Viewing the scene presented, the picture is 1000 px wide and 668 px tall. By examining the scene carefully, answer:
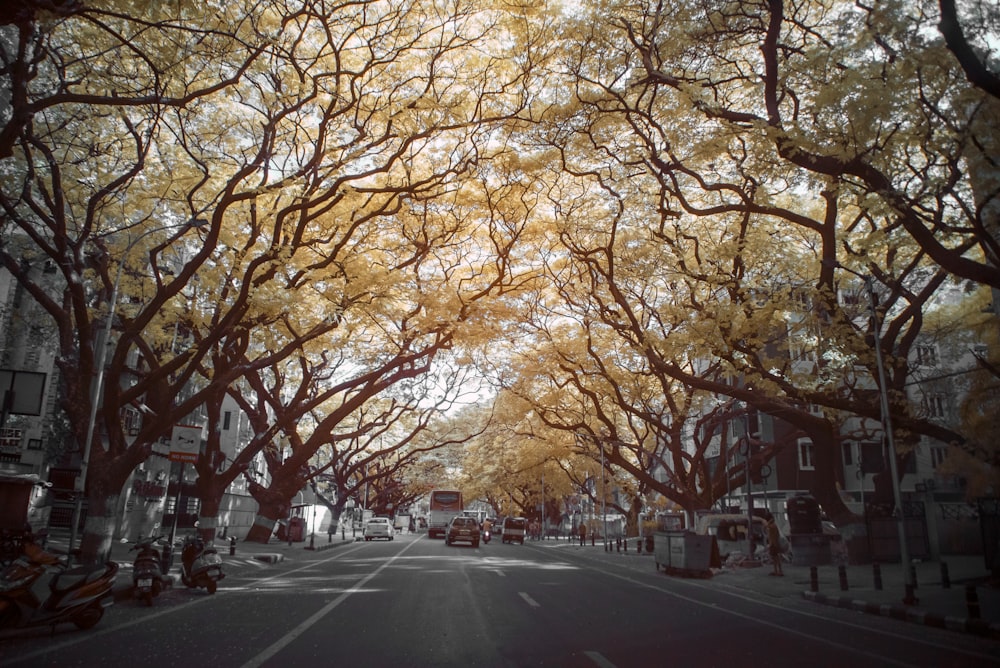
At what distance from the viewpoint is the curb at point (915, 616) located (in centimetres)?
972

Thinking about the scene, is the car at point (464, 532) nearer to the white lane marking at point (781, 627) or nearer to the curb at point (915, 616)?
the white lane marking at point (781, 627)

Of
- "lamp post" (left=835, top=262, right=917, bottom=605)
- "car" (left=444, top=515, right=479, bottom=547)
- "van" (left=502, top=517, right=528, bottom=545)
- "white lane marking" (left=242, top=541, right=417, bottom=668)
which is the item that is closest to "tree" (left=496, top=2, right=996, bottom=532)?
"lamp post" (left=835, top=262, right=917, bottom=605)

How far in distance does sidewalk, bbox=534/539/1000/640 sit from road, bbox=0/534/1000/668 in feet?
1.80

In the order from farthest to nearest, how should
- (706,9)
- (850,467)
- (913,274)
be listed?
(850,467) → (913,274) → (706,9)

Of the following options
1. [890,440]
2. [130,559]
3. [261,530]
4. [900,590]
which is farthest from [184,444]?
[900,590]

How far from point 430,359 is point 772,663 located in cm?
1791

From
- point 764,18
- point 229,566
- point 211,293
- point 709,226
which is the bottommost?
point 229,566

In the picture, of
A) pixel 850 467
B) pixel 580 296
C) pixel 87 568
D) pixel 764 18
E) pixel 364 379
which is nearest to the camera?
pixel 87 568

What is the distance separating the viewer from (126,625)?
8.96 meters

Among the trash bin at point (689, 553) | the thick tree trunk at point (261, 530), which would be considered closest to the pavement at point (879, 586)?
the trash bin at point (689, 553)

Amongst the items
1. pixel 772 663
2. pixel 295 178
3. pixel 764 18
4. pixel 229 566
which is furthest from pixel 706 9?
pixel 229 566

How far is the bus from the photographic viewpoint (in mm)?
50312

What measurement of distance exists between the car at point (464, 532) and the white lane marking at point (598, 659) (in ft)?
100

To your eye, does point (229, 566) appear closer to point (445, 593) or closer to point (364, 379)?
point (364, 379)
